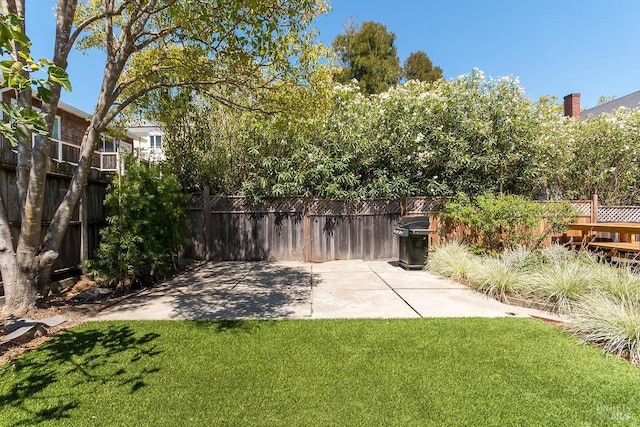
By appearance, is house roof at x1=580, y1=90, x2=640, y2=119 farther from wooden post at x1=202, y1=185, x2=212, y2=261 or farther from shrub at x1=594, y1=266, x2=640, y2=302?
wooden post at x1=202, y1=185, x2=212, y2=261

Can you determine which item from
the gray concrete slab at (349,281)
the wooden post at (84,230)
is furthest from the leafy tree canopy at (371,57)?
the wooden post at (84,230)

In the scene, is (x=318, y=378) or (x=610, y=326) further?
(x=610, y=326)

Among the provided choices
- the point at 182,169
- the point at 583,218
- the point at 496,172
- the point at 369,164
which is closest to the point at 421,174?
the point at 369,164

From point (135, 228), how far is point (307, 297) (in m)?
3.08

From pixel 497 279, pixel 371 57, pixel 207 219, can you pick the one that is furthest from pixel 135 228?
pixel 371 57

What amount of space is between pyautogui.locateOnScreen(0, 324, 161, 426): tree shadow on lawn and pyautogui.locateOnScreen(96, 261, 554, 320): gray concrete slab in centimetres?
77

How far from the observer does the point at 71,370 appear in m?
2.90

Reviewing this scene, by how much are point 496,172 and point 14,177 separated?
1022 cm

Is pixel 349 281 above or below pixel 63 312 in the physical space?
below

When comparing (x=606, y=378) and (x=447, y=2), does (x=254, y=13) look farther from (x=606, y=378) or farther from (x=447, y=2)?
(x=447, y=2)

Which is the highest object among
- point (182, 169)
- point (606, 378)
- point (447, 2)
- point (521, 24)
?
point (447, 2)

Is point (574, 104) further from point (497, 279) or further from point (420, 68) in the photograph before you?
point (497, 279)

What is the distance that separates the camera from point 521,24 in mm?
9984

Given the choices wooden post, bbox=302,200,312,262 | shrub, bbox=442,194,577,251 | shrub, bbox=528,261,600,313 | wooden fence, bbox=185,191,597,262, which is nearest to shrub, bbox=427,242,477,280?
shrub, bbox=442,194,577,251
